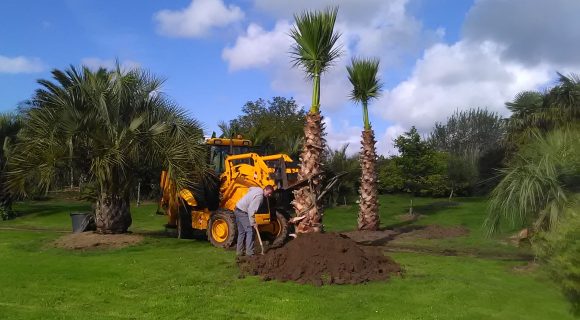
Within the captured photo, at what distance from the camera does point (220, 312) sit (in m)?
7.90

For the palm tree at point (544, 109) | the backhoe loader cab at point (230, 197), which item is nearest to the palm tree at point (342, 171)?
the palm tree at point (544, 109)

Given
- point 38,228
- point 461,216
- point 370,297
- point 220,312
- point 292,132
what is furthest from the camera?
point 292,132

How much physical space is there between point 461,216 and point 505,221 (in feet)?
46.8

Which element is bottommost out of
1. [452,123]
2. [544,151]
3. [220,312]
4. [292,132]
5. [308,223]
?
[220,312]

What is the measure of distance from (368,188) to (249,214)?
9078mm

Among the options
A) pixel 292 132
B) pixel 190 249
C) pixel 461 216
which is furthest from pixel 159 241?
pixel 292 132

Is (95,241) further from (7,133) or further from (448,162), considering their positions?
(448,162)

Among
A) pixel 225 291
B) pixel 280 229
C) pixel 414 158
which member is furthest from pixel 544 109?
pixel 225 291

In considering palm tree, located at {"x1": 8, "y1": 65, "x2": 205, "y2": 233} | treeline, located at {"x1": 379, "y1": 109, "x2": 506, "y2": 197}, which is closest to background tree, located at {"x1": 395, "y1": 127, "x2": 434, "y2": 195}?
treeline, located at {"x1": 379, "y1": 109, "x2": 506, "y2": 197}

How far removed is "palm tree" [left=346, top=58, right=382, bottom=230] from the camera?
793 inches

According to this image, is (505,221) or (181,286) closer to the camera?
(181,286)

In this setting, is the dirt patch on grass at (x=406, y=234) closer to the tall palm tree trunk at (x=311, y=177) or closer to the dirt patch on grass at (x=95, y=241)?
the tall palm tree trunk at (x=311, y=177)

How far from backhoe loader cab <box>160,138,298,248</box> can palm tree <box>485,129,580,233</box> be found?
19.4ft

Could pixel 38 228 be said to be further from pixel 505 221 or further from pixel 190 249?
pixel 505 221
